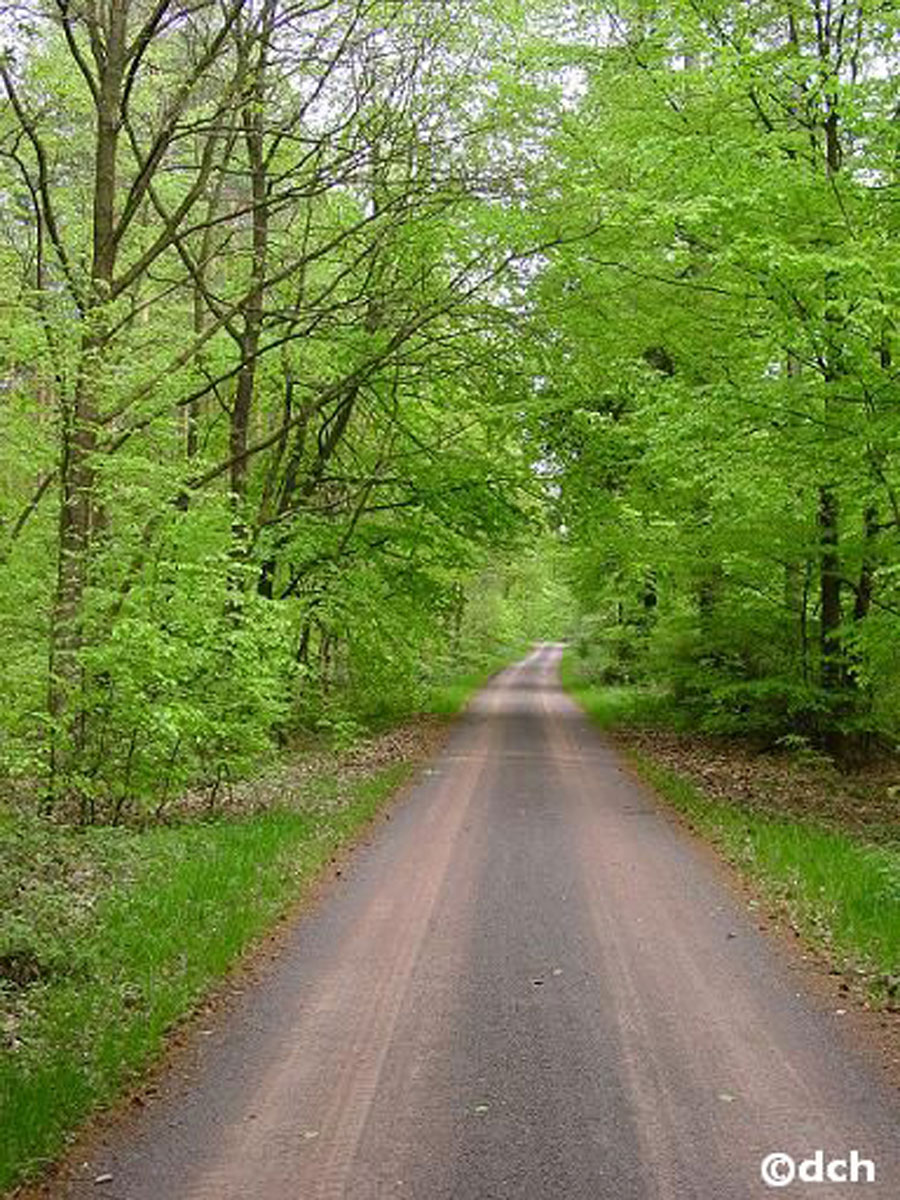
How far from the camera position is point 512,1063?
5.71 meters

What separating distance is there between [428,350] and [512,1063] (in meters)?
13.8

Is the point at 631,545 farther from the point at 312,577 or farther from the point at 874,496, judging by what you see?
the point at 874,496

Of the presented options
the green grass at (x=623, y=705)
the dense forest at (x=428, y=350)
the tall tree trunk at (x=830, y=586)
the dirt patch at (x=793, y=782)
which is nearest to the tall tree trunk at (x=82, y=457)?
the dense forest at (x=428, y=350)

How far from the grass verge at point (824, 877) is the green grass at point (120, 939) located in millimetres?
4263

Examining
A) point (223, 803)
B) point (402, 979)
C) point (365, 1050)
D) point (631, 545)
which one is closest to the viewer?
point (365, 1050)

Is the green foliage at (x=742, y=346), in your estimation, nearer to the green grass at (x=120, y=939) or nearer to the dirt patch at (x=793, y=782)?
the dirt patch at (x=793, y=782)

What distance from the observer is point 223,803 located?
13.8 metres

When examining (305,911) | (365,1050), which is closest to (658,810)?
(305,911)

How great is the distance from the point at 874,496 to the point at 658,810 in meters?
4.92

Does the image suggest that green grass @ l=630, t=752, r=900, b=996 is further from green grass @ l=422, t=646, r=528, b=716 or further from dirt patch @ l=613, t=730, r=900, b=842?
green grass @ l=422, t=646, r=528, b=716

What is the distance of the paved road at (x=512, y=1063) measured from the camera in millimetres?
4578

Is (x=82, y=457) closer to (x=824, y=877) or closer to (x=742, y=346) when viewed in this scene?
(x=824, y=877)

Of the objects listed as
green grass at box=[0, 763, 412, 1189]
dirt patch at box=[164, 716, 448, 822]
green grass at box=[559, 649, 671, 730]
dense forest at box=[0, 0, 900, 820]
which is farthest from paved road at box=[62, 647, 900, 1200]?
green grass at box=[559, 649, 671, 730]

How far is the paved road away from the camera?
458 centimetres
